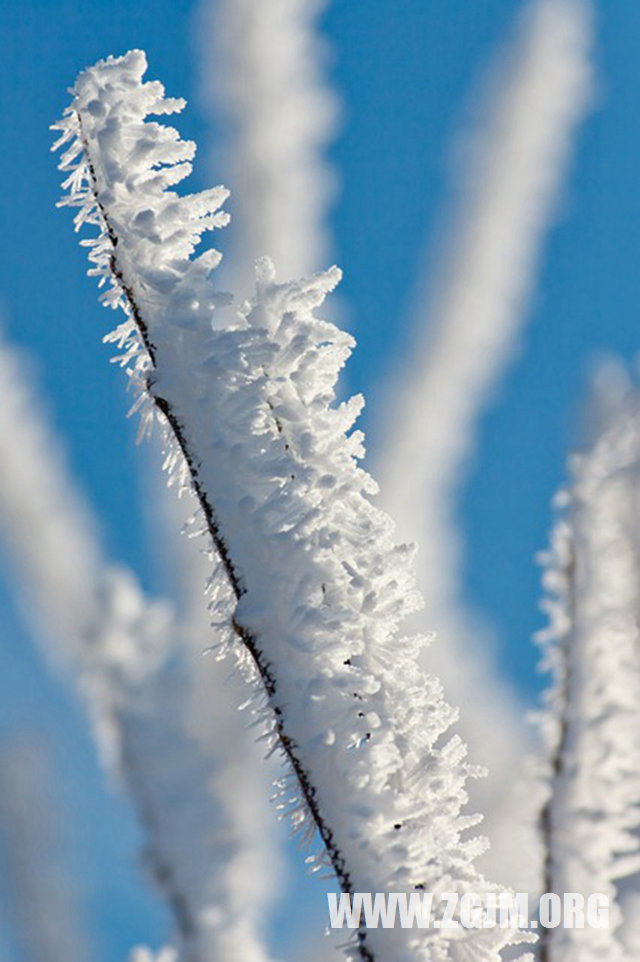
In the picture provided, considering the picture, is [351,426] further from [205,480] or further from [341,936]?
[341,936]

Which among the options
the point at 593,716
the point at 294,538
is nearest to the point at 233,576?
the point at 294,538

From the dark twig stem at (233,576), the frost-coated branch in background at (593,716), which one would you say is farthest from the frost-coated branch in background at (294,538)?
the frost-coated branch in background at (593,716)

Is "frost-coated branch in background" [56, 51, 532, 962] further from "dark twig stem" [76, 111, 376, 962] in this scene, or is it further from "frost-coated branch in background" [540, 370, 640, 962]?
"frost-coated branch in background" [540, 370, 640, 962]

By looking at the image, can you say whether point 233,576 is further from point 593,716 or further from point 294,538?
point 593,716

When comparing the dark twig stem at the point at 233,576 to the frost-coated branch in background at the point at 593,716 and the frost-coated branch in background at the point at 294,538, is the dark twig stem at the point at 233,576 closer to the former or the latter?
the frost-coated branch in background at the point at 294,538

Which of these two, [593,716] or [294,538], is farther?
[593,716]
